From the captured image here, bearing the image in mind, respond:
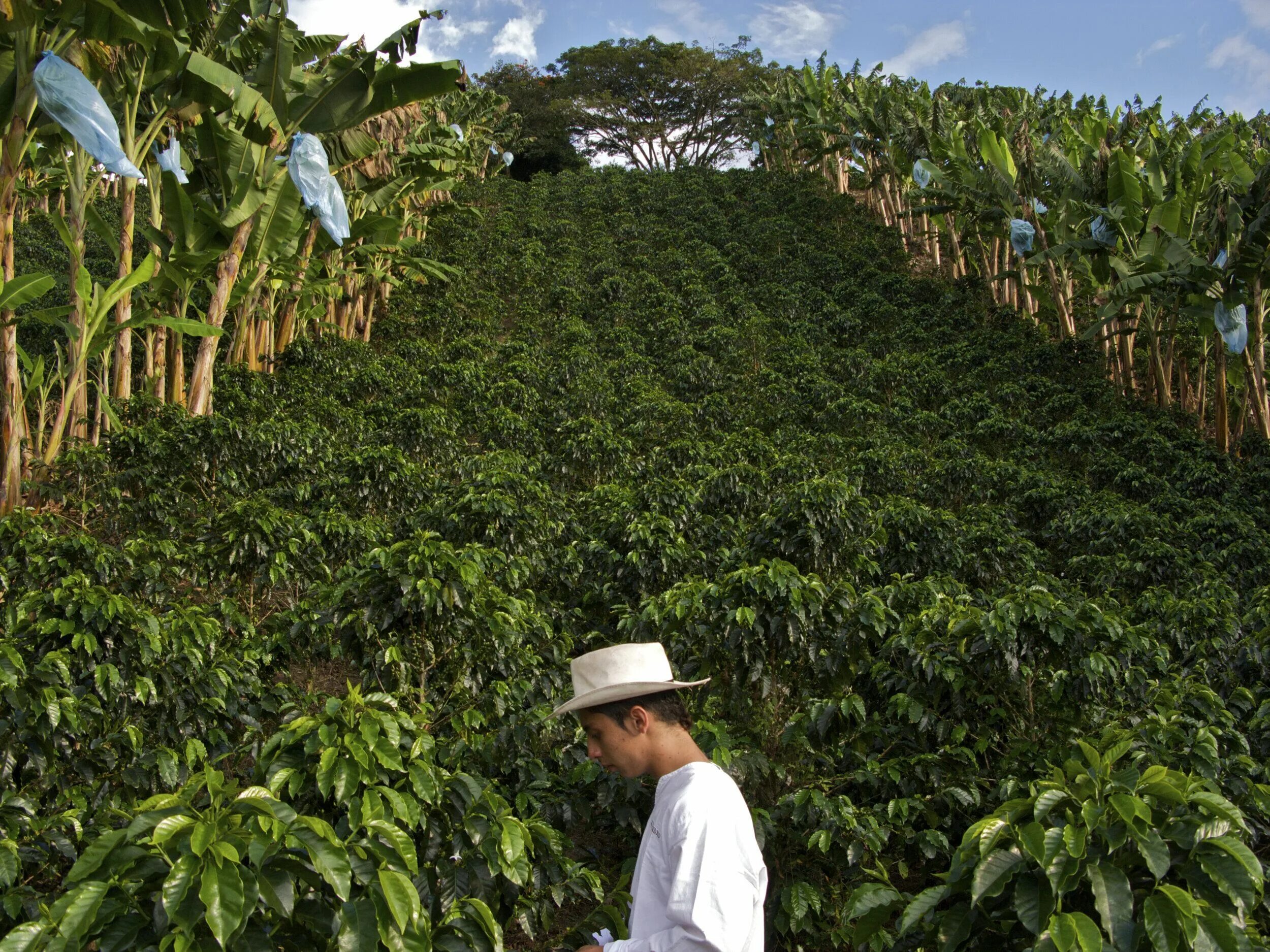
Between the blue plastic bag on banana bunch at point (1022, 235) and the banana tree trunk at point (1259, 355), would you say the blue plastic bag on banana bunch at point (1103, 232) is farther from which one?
the banana tree trunk at point (1259, 355)

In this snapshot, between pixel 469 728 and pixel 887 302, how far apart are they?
14.7 meters

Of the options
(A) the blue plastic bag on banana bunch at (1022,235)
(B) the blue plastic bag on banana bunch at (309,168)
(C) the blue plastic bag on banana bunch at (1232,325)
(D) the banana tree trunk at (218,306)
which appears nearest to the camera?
(B) the blue plastic bag on banana bunch at (309,168)

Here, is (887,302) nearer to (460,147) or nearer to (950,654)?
(460,147)

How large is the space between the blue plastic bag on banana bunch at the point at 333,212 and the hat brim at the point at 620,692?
6461mm

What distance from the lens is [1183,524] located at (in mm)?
7781

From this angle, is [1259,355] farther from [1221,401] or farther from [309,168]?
[309,168]

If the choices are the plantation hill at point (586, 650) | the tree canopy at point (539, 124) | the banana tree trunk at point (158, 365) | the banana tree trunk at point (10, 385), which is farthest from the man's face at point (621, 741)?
the tree canopy at point (539, 124)

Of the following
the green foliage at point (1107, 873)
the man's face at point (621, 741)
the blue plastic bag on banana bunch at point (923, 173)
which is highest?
the blue plastic bag on banana bunch at point (923, 173)

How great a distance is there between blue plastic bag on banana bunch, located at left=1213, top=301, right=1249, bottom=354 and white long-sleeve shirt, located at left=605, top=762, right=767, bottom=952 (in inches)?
426

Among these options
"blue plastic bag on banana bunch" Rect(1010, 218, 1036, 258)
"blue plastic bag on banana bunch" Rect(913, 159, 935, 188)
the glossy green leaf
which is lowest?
the glossy green leaf

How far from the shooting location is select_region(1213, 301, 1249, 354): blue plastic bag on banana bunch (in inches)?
407

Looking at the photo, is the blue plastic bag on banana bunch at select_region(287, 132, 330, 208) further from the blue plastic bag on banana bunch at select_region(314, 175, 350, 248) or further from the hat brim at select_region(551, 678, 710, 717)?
the hat brim at select_region(551, 678, 710, 717)

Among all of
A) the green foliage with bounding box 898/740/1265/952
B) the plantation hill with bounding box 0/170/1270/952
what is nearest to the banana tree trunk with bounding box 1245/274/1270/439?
the plantation hill with bounding box 0/170/1270/952

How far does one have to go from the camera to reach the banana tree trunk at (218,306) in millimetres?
8609
